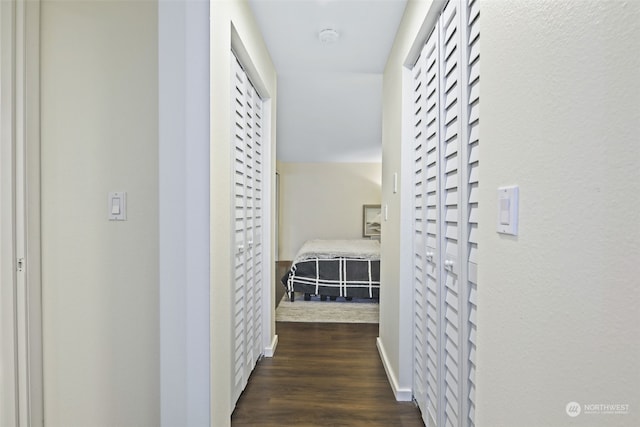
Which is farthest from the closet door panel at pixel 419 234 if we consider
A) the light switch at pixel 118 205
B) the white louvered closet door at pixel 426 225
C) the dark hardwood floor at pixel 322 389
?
the light switch at pixel 118 205

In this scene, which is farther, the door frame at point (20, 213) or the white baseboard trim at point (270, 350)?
the white baseboard trim at point (270, 350)

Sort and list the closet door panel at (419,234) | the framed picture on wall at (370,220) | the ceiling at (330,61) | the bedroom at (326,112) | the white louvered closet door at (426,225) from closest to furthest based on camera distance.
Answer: the white louvered closet door at (426,225), the closet door panel at (419,234), the ceiling at (330,61), the bedroom at (326,112), the framed picture on wall at (370,220)

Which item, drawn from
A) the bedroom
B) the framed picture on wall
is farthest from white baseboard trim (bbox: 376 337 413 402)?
the framed picture on wall

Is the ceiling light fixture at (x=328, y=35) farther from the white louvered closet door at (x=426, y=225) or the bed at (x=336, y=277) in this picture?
the bed at (x=336, y=277)

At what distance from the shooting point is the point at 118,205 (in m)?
1.44

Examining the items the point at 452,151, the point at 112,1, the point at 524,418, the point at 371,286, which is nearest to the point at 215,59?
the point at 112,1

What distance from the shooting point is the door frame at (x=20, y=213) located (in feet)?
4.41

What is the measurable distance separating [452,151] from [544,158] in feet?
2.46

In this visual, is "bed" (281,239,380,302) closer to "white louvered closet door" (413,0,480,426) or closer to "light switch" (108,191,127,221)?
"white louvered closet door" (413,0,480,426)

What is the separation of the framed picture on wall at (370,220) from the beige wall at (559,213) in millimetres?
6526

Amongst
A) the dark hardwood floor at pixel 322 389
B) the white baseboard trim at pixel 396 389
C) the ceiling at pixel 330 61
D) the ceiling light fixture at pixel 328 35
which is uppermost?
the ceiling at pixel 330 61

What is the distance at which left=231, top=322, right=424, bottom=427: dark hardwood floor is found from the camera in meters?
1.96

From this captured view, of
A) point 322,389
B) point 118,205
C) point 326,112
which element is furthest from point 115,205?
point 326,112

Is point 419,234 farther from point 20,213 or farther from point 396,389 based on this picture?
point 20,213
